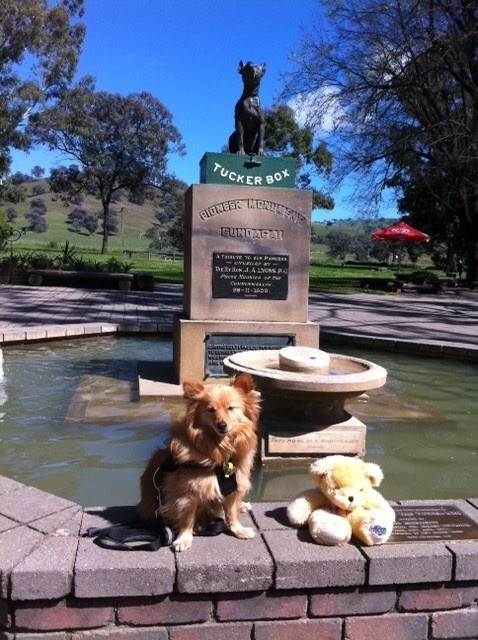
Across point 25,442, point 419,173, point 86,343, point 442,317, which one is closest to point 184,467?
point 25,442

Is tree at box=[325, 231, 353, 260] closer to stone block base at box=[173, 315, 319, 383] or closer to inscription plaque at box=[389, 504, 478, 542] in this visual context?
stone block base at box=[173, 315, 319, 383]

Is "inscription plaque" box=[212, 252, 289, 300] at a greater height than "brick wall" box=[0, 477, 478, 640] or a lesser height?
greater

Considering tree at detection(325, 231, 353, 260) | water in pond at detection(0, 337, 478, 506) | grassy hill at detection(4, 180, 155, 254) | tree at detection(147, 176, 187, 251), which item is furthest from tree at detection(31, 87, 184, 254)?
water in pond at detection(0, 337, 478, 506)

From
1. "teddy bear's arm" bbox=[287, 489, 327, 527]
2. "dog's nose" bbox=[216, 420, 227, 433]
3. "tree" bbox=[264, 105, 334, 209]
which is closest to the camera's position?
"dog's nose" bbox=[216, 420, 227, 433]

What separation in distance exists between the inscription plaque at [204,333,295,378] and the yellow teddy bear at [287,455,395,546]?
4.06 m

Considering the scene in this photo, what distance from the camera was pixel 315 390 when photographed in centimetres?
455

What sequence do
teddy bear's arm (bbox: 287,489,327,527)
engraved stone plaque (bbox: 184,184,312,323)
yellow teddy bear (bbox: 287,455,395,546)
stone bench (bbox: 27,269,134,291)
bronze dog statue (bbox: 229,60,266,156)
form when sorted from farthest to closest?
stone bench (bbox: 27,269,134,291)
bronze dog statue (bbox: 229,60,266,156)
engraved stone plaque (bbox: 184,184,312,323)
teddy bear's arm (bbox: 287,489,327,527)
yellow teddy bear (bbox: 287,455,395,546)

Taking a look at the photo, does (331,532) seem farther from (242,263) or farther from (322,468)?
(242,263)

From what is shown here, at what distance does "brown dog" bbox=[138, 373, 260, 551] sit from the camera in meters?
2.55

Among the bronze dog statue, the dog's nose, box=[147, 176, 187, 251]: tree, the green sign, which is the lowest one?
the dog's nose

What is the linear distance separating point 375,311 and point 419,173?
12897 mm

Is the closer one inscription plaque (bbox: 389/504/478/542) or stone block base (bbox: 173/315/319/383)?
inscription plaque (bbox: 389/504/478/542)

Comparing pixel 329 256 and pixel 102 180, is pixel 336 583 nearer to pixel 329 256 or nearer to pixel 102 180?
pixel 102 180

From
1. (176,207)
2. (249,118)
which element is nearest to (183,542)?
(249,118)
